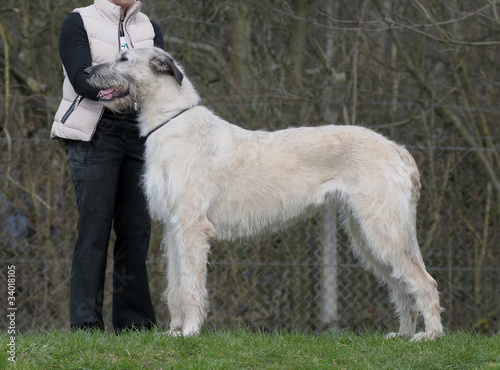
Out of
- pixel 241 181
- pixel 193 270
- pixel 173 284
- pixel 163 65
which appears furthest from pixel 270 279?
pixel 163 65

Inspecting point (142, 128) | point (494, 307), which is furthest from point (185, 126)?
point (494, 307)

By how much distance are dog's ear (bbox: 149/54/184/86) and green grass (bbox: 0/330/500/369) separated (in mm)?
1774

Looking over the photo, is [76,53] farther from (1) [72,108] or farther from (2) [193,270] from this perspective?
(2) [193,270]

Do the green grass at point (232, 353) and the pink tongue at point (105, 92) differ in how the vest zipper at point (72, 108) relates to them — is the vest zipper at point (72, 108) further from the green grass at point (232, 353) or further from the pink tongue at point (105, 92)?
the green grass at point (232, 353)

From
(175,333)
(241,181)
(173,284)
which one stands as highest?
(241,181)

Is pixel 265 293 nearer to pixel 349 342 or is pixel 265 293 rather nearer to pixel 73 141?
pixel 349 342

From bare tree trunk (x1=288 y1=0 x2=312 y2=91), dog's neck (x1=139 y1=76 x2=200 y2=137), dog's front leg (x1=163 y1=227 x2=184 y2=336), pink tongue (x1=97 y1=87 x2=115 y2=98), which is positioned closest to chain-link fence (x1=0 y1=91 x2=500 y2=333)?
bare tree trunk (x1=288 y1=0 x2=312 y2=91)

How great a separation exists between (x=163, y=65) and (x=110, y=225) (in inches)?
47.4

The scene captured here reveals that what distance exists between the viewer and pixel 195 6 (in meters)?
8.59

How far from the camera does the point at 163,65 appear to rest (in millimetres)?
4695

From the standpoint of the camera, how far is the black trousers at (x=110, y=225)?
4719 mm

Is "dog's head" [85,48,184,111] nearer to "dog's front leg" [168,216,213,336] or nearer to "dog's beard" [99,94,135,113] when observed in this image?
"dog's beard" [99,94,135,113]

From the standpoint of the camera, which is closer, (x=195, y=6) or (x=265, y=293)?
(x=265, y=293)

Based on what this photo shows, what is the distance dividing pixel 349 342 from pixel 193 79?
15.3ft
